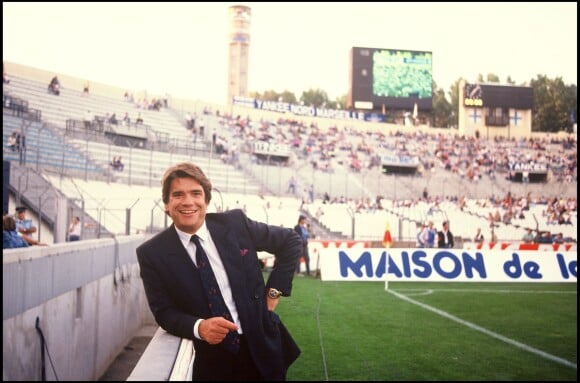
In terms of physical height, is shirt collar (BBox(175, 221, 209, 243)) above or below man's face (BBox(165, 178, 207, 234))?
below

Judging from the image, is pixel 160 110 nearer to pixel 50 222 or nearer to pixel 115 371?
pixel 50 222

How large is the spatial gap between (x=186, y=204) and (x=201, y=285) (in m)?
0.34

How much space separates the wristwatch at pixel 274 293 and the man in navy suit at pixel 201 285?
142mm

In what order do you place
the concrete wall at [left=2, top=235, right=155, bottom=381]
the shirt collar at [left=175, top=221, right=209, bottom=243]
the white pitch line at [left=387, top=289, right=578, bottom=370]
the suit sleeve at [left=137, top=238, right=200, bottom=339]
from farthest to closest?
the white pitch line at [left=387, top=289, right=578, bottom=370] < the concrete wall at [left=2, top=235, right=155, bottom=381] < the shirt collar at [left=175, top=221, right=209, bottom=243] < the suit sleeve at [left=137, top=238, right=200, bottom=339]

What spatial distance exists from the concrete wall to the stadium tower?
201 feet

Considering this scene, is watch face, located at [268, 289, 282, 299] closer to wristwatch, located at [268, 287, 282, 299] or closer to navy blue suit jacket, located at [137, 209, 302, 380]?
wristwatch, located at [268, 287, 282, 299]

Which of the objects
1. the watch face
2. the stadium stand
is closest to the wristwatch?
A: the watch face

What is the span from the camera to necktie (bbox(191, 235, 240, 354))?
278 cm

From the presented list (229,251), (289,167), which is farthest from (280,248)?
(289,167)

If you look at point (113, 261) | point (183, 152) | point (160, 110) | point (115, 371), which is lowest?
point (115, 371)

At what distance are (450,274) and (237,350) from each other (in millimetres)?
14635

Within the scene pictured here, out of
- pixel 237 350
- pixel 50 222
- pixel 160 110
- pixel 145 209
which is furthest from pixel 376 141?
pixel 237 350

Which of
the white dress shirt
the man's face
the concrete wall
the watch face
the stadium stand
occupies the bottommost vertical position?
the concrete wall

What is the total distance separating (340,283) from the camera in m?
16.2
